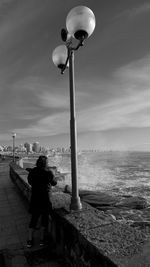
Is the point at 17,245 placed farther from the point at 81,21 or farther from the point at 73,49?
the point at 81,21

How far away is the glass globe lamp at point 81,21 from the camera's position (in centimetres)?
333

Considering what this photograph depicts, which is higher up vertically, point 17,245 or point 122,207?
point 17,245

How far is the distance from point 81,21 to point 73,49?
71 centimetres

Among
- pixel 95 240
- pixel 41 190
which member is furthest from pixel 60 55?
pixel 95 240

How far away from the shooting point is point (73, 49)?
4012mm

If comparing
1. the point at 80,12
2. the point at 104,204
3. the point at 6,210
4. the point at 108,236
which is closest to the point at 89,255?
the point at 108,236

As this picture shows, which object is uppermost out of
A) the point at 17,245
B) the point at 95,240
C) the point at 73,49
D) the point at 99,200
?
the point at 73,49

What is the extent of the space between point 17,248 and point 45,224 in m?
0.69

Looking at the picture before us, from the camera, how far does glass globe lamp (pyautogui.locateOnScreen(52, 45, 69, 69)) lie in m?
4.34

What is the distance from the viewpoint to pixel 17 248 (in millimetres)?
3754

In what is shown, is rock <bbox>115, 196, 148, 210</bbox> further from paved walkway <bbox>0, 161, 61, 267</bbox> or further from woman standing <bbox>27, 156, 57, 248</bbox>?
woman standing <bbox>27, 156, 57, 248</bbox>

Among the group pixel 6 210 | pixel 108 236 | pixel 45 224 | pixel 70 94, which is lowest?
pixel 6 210

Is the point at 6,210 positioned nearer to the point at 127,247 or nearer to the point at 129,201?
the point at 127,247

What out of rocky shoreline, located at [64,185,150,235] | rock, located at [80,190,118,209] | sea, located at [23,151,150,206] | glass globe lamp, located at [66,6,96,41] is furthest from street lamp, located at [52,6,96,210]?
sea, located at [23,151,150,206]
